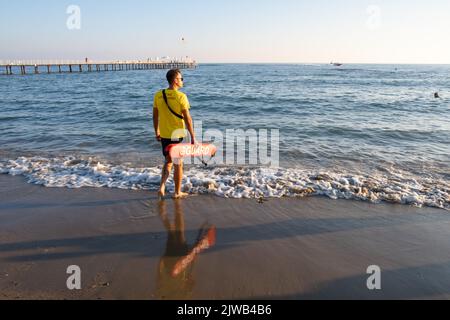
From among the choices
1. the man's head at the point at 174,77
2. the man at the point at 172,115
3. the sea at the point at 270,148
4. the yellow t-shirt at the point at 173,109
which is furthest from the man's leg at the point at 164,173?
the man's head at the point at 174,77


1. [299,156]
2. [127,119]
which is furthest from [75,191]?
[127,119]

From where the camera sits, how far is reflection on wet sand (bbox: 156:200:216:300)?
3.17m

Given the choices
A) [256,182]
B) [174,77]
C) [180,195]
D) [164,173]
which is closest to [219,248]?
[180,195]

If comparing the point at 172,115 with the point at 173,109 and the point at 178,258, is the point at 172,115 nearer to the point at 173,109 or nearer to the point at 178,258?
the point at 173,109

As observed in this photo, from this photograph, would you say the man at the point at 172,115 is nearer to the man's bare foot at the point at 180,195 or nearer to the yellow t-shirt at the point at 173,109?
the yellow t-shirt at the point at 173,109

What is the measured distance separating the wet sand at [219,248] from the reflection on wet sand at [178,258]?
0.04ft

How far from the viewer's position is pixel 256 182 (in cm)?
633

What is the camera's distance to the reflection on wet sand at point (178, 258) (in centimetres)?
317

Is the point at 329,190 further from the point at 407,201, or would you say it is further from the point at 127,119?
the point at 127,119

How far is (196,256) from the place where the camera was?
3.75m

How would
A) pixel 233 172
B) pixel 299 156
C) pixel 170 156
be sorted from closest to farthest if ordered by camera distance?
pixel 170 156 < pixel 233 172 < pixel 299 156

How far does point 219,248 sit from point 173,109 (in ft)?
7.68
